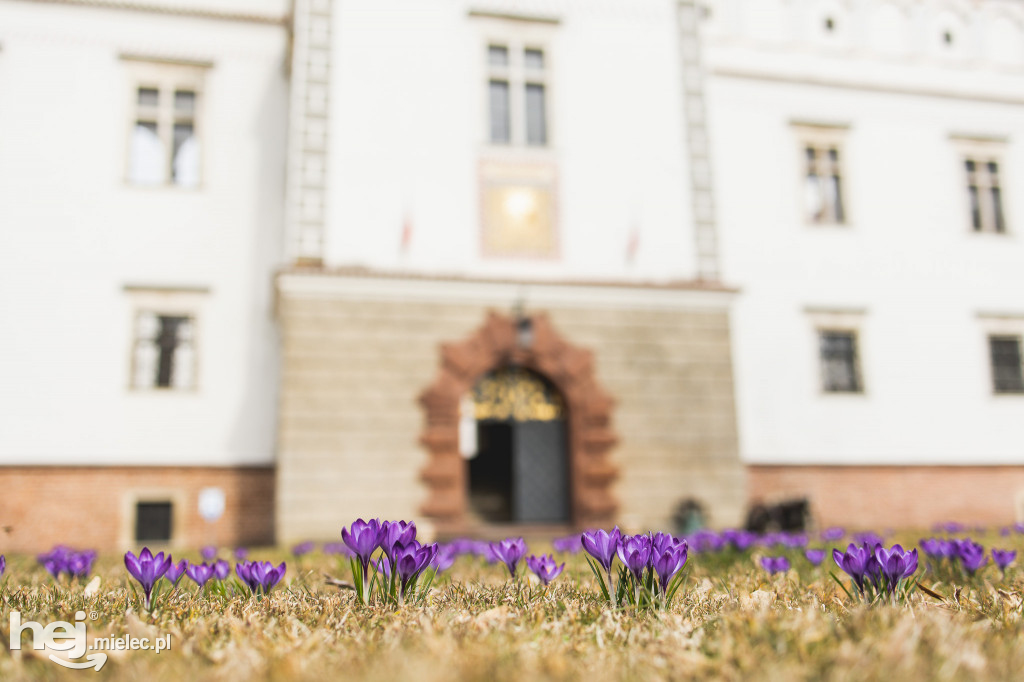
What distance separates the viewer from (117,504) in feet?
42.6

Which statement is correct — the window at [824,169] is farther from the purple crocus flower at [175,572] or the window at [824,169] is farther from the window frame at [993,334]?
the purple crocus flower at [175,572]

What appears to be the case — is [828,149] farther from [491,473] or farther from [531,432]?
[491,473]

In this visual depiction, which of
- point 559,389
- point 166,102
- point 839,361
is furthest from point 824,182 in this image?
point 166,102

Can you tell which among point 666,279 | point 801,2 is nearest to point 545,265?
point 666,279

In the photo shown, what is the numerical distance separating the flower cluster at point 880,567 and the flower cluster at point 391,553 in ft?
4.84

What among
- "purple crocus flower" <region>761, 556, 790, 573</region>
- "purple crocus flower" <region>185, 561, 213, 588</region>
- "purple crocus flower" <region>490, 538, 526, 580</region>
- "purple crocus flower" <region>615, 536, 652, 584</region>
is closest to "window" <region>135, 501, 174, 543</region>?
"purple crocus flower" <region>185, 561, 213, 588</region>

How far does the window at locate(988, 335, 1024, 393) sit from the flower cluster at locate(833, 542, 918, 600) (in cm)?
1601

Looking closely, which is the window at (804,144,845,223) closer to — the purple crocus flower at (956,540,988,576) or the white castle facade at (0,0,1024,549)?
the white castle facade at (0,0,1024,549)

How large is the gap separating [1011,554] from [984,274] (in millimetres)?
14835

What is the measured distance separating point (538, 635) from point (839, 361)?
14.8m

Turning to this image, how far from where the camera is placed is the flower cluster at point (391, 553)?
2.71m

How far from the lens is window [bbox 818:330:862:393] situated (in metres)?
15.7

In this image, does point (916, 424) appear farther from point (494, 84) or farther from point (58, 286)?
point (58, 286)

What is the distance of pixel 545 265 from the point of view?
1335 centimetres
